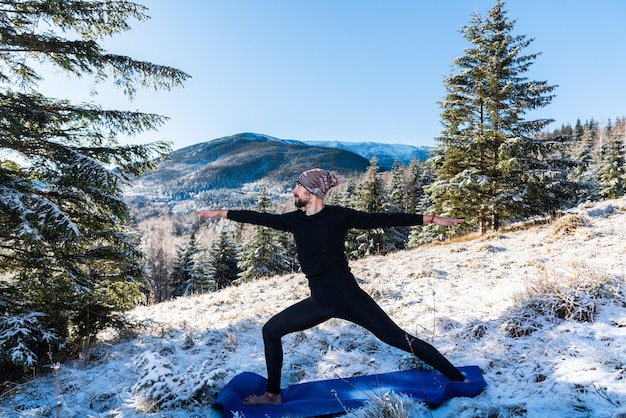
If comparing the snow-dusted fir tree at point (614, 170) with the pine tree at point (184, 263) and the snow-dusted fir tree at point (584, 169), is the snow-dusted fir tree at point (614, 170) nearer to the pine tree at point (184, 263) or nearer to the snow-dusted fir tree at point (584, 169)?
the snow-dusted fir tree at point (584, 169)

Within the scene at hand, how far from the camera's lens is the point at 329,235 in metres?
3.13

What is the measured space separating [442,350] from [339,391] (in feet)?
4.87

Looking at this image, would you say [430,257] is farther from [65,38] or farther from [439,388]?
[65,38]

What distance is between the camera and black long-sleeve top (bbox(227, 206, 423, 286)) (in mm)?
3105

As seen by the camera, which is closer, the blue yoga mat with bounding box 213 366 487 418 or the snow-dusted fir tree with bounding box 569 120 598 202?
the blue yoga mat with bounding box 213 366 487 418

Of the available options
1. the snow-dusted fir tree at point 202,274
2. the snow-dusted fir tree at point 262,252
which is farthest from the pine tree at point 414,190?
the snow-dusted fir tree at point 202,274

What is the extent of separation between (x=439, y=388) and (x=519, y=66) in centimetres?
1659

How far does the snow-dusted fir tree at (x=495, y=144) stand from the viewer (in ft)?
45.5

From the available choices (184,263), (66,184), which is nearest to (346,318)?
(66,184)

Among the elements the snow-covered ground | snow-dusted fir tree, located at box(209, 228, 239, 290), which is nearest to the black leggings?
the snow-covered ground

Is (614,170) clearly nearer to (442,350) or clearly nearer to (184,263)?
(442,350)

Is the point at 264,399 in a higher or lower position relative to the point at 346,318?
lower

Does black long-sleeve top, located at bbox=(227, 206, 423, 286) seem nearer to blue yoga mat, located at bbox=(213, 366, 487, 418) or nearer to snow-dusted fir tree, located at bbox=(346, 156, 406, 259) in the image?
blue yoga mat, located at bbox=(213, 366, 487, 418)

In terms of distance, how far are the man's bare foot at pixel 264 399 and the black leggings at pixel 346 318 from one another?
5cm
